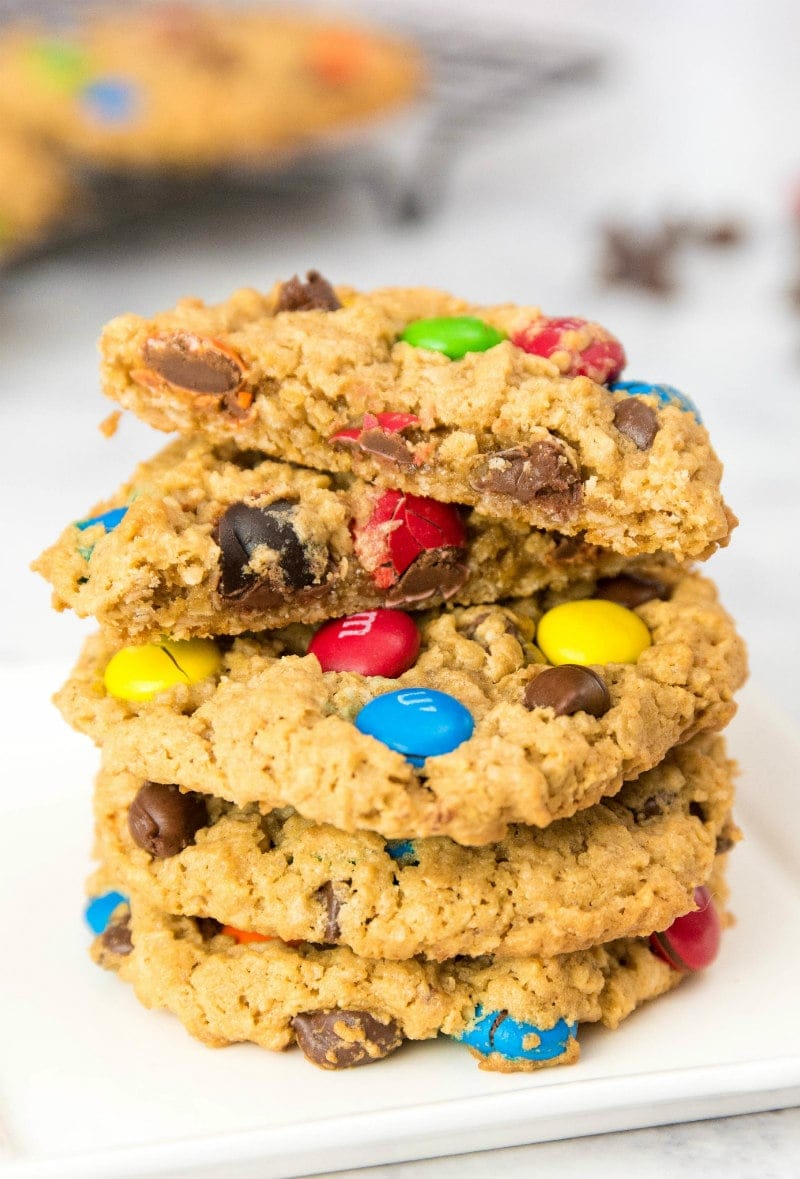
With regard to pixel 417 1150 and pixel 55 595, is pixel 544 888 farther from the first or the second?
pixel 55 595

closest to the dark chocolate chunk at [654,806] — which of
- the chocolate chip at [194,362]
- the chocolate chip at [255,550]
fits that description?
the chocolate chip at [255,550]

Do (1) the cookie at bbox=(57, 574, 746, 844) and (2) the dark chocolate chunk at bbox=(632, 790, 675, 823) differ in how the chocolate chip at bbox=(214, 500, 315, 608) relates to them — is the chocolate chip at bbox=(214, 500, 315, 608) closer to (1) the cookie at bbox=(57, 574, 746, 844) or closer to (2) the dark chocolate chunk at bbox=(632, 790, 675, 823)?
(1) the cookie at bbox=(57, 574, 746, 844)

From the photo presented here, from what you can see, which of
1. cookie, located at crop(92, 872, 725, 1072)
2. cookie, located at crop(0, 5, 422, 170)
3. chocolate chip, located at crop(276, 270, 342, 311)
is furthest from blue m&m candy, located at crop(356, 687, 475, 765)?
cookie, located at crop(0, 5, 422, 170)

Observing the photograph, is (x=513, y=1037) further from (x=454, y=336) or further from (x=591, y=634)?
(x=454, y=336)

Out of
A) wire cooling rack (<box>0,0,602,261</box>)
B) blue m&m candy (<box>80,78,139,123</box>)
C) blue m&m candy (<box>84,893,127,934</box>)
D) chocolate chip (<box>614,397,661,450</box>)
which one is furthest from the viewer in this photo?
wire cooling rack (<box>0,0,602,261</box>)

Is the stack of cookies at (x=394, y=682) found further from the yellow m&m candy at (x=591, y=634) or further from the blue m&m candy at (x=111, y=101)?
the blue m&m candy at (x=111, y=101)

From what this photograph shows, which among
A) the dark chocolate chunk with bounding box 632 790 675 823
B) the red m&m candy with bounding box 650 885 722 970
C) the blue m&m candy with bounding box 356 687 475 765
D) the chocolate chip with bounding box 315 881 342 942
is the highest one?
the blue m&m candy with bounding box 356 687 475 765
